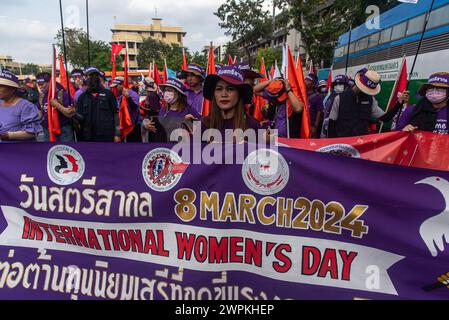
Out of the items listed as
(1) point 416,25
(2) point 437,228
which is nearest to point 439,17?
(1) point 416,25

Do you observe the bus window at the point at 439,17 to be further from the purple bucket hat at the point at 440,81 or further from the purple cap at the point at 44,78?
the purple cap at the point at 44,78

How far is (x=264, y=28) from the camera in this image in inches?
1732

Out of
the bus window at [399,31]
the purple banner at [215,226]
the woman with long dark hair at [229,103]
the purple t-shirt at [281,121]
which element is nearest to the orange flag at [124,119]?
the purple t-shirt at [281,121]

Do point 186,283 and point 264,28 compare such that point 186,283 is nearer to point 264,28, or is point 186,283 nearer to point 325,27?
point 325,27

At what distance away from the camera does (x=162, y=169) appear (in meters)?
2.40

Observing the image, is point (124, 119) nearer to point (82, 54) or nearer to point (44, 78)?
point (44, 78)

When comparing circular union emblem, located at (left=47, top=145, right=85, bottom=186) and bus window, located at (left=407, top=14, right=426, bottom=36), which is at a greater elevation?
bus window, located at (left=407, top=14, right=426, bottom=36)

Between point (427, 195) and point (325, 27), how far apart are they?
28387 millimetres

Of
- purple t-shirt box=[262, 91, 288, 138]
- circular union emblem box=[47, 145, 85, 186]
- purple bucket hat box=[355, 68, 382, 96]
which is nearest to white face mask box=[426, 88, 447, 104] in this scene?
purple bucket hat box=[355, 68, 382, 96]

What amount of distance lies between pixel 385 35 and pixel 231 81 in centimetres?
1381

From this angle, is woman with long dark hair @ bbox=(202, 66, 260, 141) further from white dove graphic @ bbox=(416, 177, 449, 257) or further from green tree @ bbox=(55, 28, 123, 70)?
green tree @ bbox=(55, 28, 123, 70)

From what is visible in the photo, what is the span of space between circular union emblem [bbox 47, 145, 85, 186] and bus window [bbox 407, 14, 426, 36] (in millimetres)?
12061

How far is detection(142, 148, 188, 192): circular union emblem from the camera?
2369mm

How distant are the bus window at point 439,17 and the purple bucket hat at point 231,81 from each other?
30.7 feet
